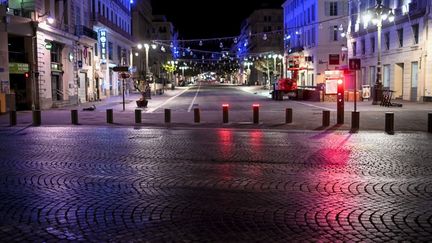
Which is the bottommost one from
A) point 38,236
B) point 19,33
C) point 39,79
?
point 38,236

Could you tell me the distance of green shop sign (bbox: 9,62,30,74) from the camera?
31422mm

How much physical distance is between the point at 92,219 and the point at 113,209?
546mm

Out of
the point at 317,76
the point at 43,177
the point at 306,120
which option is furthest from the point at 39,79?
the point at 317,76

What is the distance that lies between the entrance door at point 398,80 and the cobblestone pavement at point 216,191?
2844cm

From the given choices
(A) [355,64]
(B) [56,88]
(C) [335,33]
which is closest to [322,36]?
(C) [335,33]

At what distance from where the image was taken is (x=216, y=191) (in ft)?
28.1

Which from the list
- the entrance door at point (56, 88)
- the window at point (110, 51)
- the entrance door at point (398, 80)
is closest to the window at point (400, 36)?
the entrance door at point (398, 80)

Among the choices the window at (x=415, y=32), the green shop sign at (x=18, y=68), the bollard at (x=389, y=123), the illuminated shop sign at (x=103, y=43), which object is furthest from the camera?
the illuminated shop sign at (x=103, y=43)

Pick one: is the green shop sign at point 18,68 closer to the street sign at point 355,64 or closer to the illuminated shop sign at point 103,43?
the illuminated shop sign at point 103,43

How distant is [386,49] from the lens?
4488cm

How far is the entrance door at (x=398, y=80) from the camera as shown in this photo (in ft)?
139

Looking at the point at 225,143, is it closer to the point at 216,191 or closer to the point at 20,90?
the point at 216,191

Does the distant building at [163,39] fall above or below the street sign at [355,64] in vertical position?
above

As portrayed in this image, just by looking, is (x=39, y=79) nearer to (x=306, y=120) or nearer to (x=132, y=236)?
(x=306, y=120)
